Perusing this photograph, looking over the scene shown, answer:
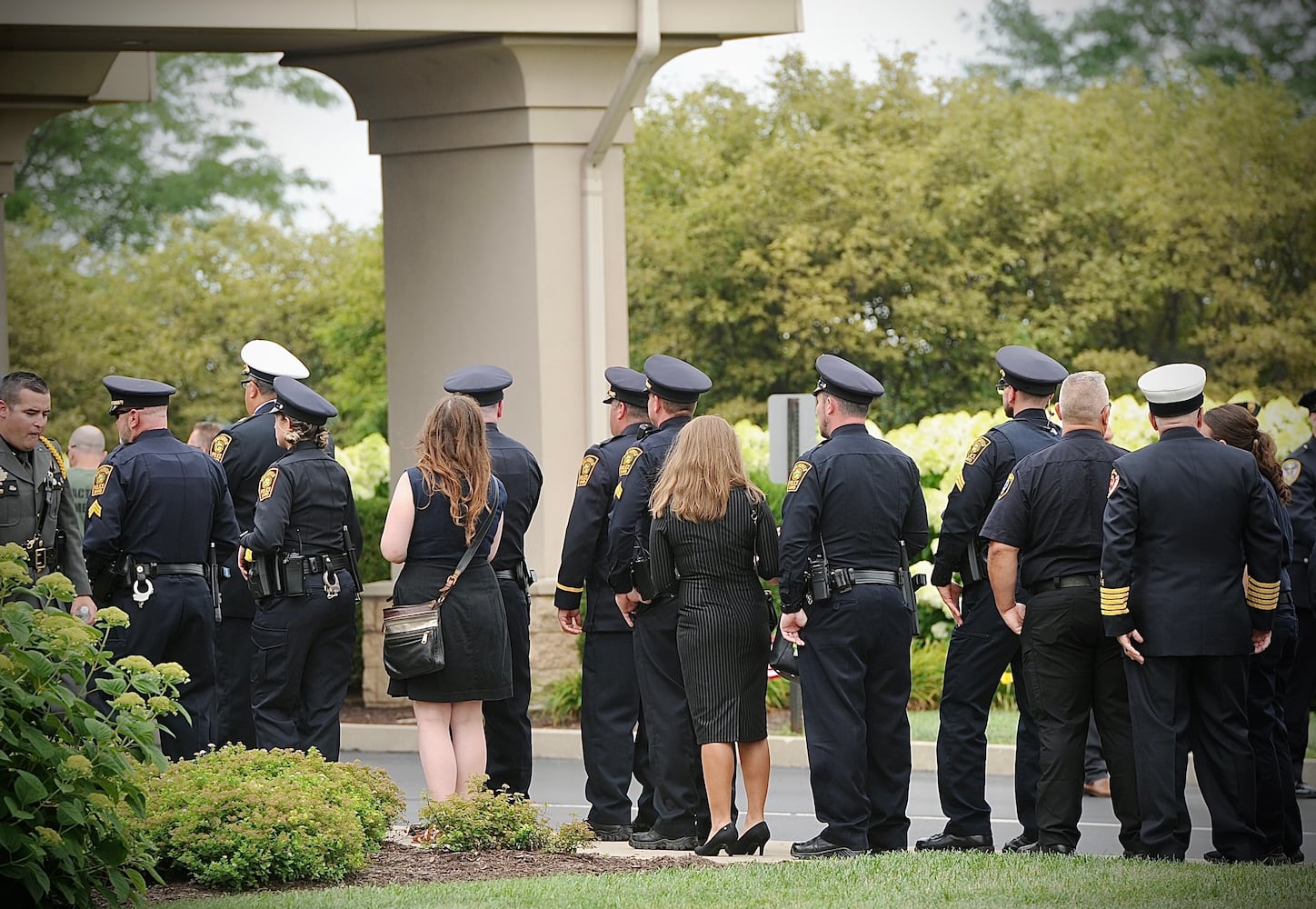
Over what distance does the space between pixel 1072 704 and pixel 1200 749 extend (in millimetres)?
575

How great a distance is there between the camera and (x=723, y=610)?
27.3ft

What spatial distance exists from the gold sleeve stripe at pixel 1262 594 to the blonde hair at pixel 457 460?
3.41m

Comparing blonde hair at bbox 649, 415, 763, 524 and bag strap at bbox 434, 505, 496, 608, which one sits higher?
blonde hair at bbox 649, 415, 763, 524

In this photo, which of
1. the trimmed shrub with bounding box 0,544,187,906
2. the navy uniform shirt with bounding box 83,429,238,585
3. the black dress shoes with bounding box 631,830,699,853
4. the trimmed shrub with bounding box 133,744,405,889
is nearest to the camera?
the trimmed shrub with bounding box 0,544,187,906

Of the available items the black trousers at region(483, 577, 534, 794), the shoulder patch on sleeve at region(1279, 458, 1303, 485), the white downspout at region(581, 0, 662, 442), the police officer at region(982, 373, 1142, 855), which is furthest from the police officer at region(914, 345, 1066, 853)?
the white downspout at region(581, 0, 662, 442)

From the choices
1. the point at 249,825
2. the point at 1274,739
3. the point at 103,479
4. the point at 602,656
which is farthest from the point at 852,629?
the point at 103,479

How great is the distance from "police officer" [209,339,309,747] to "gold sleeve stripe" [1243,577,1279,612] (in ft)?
16.8

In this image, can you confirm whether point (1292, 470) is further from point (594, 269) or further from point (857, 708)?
point (594, 269)

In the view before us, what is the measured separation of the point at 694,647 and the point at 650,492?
0.85 metres

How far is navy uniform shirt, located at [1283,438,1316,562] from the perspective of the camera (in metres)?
10.9

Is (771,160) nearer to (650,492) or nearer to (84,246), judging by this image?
(84,246)

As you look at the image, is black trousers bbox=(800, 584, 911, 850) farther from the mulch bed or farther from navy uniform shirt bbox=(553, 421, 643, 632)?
navy uniform shirt bbox=(553, 421, 643, 632)

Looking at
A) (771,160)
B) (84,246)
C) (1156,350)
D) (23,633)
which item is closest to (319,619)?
(23,633)

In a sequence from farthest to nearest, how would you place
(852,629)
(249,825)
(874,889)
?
(852,629), (249,825), (874,889)
